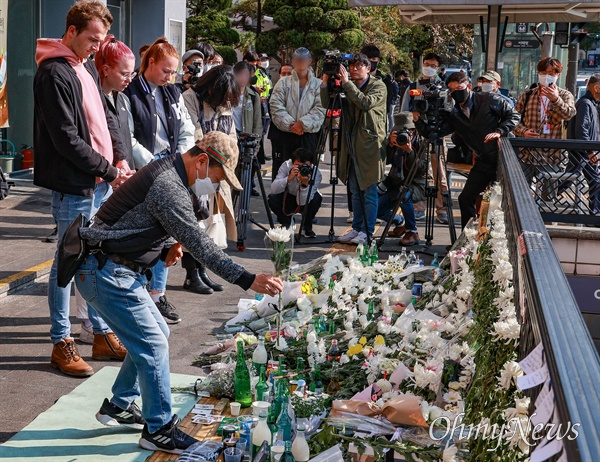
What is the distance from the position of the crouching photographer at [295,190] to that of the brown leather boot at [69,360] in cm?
449

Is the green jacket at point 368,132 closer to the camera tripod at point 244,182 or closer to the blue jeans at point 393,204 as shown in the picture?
the blue jeans at point 393,204

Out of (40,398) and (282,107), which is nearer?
(40,398)

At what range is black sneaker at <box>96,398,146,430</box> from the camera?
4.80m

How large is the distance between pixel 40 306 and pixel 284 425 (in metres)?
3.53

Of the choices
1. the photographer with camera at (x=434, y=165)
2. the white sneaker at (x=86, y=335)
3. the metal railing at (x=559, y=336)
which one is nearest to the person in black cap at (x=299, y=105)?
the photographer with camera at (x=434, y=165)

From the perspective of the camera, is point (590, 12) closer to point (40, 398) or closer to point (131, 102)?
point (131, 102)

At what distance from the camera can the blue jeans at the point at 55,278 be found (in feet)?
18.3

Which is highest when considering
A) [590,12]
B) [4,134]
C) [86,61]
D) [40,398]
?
[590,12]

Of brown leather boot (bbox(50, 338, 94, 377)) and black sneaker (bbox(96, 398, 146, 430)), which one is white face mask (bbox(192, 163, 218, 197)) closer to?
black sneaker (bbox(96, 398, 146, 430))

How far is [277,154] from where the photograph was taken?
10.7 m

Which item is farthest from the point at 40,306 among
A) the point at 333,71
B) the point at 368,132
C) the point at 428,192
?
the point at 428,192

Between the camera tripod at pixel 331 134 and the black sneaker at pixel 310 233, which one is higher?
the camera tripod at pixel 331 134

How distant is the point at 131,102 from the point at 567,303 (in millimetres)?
4671

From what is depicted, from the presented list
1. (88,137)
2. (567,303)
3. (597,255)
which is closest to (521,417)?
(567,303)
